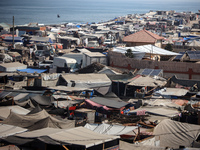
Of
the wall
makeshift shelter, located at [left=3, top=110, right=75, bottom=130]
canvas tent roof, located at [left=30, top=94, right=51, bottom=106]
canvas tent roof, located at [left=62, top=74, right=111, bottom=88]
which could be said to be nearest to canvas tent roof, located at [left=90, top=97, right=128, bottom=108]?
canvas tent roof, located at [left=30, top=94, right=51, bottom=106]

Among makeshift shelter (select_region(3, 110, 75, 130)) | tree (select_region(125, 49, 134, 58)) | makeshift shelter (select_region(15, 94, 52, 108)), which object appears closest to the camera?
makeshift shelter (select_region(3, 110, 75, 130))

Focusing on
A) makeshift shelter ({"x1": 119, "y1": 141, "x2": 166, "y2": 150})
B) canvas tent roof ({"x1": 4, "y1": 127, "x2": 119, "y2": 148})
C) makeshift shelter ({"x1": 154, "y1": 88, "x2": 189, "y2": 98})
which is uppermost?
canvas tent roof ({"x1": 4, "y1": 127, "x2": 119, "y2": 148})

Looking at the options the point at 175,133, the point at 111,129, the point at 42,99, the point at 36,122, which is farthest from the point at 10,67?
the point at 175,133

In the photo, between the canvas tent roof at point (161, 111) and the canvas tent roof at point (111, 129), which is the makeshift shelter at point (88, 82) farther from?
the canvas tent roof at point (111, 129)

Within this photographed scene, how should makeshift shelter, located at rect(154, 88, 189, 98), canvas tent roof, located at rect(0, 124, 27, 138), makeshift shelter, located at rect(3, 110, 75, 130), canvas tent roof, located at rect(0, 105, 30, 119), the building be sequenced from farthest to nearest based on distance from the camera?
the building, makeshift shelter, located at rect(154, 88, 189, 98), canvas tent roof, located at rect(0, 105, 30, 119), makeshift shelter, located at rect(3, 110, 75, 130), canvas tent roof, located at rect(0, 124, 27, 138)

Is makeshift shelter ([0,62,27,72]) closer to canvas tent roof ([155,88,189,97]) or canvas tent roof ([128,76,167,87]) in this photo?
canvas tent roof ([128,76,167,87])

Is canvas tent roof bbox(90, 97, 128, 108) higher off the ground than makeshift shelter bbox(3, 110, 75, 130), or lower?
lower

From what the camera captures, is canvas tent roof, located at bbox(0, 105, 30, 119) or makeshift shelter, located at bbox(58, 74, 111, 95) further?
makeshift shelter, located at bbox(58, 74, 111, 95)

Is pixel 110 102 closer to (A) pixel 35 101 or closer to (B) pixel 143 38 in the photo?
(A) pixel 35 101
